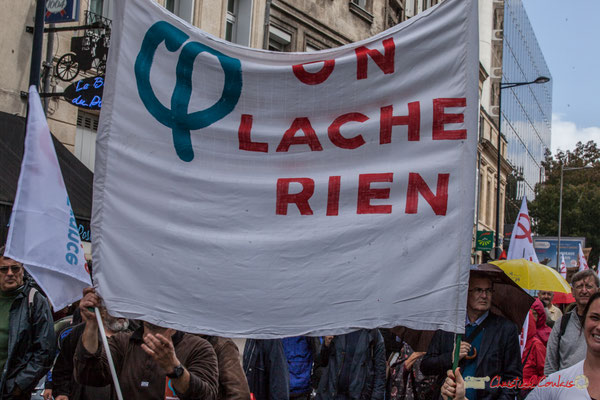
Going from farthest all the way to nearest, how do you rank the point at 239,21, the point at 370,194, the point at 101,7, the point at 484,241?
1. the point at 484,241
2. the point at 239,21
3. the point at 101,7
4. the point at 370,194

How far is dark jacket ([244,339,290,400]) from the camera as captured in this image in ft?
27.3

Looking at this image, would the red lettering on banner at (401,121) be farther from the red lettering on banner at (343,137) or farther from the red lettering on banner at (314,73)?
the red lettering on banner at (314,73)

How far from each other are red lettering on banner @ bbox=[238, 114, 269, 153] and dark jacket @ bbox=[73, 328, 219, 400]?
1.11 meters

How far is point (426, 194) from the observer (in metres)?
4.36

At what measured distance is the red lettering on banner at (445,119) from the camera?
4352 millimetres

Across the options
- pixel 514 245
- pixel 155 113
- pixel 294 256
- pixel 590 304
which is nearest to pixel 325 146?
pixel 294 256

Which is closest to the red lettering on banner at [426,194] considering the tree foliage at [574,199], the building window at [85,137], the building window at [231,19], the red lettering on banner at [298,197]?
the red lettering on banner at [298,197]

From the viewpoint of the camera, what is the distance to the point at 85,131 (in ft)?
53.3

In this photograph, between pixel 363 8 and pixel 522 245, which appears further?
pixel 363 8

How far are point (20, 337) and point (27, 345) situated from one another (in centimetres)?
10

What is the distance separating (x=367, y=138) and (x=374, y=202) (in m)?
0.35

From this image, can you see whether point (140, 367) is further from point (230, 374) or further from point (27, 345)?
point (27, 345)

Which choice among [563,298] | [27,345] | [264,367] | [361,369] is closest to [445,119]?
[27,345]

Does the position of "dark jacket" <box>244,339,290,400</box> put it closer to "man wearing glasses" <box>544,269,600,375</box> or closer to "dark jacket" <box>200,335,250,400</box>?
"man wearing glasses" <box>544,269,600,375</box>
